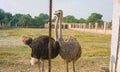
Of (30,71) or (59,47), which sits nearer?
(59,47)

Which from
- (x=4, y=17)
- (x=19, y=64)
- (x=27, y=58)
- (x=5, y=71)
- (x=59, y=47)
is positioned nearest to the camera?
(x=59, y=47)

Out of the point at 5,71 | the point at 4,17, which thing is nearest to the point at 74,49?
the point at 5,71

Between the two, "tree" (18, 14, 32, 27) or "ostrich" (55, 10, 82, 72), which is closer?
"ostrich" (55, 10, 82, 72)

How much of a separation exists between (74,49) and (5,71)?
4.78ft

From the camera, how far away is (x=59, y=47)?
506 centimetres

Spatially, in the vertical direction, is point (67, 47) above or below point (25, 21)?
above

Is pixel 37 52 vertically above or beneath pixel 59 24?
beneath

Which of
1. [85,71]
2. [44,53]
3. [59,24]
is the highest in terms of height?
[59,24]

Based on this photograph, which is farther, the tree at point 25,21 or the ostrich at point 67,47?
the tree at point 25,21

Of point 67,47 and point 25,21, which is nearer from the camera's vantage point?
point 67,47

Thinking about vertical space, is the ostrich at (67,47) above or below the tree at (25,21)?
above

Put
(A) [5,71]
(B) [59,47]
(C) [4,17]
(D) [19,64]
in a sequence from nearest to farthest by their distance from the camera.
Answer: (B) [59,47] < (A) [5,71] < (D) [19,64] < (C) [4,17]

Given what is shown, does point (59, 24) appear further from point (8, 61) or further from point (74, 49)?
point (8, 61)

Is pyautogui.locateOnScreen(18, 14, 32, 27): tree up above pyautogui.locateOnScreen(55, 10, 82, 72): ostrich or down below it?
below
